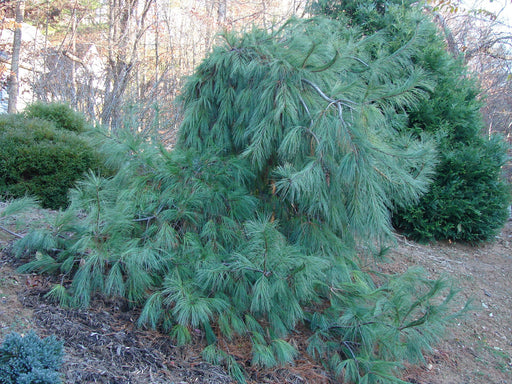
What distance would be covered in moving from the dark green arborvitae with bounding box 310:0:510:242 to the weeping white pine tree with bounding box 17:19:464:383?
230 cm

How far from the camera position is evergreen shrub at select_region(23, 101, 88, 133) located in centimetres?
598

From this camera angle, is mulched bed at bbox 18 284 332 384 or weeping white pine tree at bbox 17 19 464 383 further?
weeping white pine tree at bbox 17 19 464 383

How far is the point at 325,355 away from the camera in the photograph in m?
2.97

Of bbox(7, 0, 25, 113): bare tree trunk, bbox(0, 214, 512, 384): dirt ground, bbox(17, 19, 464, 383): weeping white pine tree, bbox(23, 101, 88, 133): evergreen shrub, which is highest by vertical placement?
bbox(7, 0, 25, 113): bare tree trunk

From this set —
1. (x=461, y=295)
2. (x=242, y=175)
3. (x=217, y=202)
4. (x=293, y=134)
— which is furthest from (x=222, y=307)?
(x=461, y=295)

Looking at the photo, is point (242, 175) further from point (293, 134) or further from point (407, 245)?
point (407, 245)

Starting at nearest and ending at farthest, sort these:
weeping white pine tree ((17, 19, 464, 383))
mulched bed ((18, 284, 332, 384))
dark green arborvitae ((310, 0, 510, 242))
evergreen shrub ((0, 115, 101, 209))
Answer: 1. mulched bed ((18, 284, 332, 384))
2. weeping white pine tree ((17, 19, 464, 383))
3. evergreen shrub ((0, 115, 101, 209))
4. dark green arborvitae ((310, 0, 510, 242))

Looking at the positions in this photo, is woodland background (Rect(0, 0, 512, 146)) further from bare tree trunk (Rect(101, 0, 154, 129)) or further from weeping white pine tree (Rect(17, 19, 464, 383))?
weeping white pine tree (Rect(17, 19, 464, 383))

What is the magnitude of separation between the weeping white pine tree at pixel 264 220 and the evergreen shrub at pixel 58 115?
3134 mm

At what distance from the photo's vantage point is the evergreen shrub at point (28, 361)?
1.89 m

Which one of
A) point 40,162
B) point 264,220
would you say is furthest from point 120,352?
point 40,162

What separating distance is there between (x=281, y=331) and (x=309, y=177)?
3.62 feet

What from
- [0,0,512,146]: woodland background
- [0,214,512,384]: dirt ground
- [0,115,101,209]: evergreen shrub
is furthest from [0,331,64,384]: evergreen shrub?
[0,0,512,146]: woodland background

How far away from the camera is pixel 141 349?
2.55m
